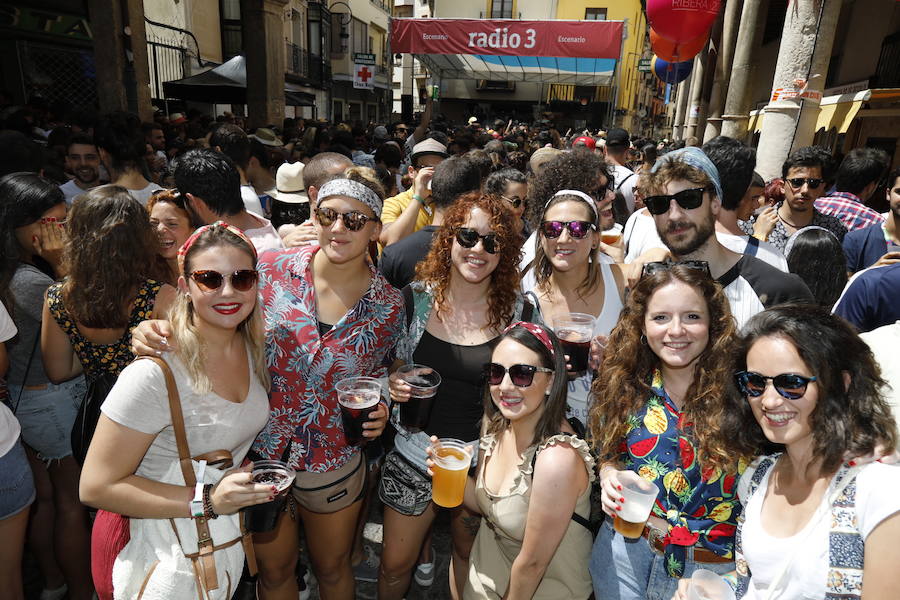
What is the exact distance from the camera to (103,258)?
7.42 ft

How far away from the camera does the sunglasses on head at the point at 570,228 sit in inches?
109

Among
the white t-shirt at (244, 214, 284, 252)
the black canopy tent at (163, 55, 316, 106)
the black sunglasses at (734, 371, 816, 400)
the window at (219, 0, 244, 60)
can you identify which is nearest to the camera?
the black sunglasses at (734, 371, 816, 400)

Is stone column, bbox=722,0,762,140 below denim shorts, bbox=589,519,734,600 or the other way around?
the other way around

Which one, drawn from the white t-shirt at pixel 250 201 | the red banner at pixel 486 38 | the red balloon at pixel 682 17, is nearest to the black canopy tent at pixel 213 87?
the red banner at pixel 486 38

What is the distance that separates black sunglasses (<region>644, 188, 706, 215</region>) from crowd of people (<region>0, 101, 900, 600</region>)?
0.05 feet

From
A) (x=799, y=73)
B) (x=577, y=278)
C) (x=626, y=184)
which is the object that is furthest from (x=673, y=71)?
(x=577, y=278)

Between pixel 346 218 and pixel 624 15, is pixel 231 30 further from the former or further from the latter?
pixel 346 218

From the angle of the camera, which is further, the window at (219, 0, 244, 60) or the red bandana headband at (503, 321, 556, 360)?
the window at (219, 0, 244, 60)

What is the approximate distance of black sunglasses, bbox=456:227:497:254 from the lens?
2.59 metres

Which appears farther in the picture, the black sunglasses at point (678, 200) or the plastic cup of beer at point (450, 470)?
the black sunglasses at point (678, 200)

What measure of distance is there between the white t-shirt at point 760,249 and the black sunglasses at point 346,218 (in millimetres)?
1963

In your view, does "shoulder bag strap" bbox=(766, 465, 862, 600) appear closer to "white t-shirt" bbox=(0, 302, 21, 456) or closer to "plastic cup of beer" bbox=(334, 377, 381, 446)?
"plastic cup of beer" bbox=(334, 377, 381, 446)

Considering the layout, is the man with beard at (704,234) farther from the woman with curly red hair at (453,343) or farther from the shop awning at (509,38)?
the shop awning at (509,38)

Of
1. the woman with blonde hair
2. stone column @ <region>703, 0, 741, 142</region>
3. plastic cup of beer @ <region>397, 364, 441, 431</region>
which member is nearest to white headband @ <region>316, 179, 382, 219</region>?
the woman with blonde hair
